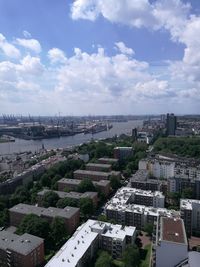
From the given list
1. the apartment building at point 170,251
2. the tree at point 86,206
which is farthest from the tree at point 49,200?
the apartment building at point 170,251

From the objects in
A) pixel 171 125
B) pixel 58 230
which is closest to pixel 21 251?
pixel 58 230

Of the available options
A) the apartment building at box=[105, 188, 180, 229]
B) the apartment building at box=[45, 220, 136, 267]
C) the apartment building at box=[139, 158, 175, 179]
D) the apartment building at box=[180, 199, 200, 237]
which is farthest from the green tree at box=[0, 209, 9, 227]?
the apartment building at box=[139, 158, 175, 179]

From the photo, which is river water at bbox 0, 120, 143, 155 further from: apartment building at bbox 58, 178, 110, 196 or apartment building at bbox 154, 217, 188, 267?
apartment building at bbox 154, 217, 188, 267

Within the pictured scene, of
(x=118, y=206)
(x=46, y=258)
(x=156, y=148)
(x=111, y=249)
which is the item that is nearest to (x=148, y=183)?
(x=118, y=206)

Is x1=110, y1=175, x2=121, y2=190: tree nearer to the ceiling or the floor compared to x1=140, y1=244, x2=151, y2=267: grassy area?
nearer to the ceiling

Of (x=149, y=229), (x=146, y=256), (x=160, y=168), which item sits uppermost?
Answer: (x=160, y=168)

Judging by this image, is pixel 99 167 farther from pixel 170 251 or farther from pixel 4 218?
pixel 170 251
